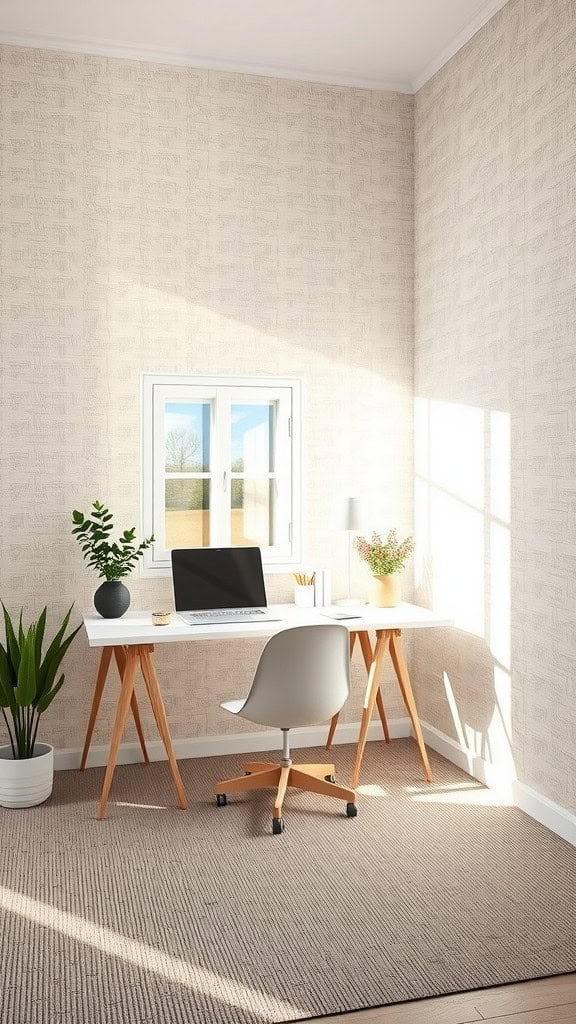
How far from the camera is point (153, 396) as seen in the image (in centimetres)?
399

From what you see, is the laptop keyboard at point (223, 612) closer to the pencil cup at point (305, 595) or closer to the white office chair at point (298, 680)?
the pencil cup at point (305, 595)

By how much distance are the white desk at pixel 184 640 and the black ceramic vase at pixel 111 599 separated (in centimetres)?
3

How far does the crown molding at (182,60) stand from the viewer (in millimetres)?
3791

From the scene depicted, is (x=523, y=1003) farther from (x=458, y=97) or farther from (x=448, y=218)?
(x=458, y=97)

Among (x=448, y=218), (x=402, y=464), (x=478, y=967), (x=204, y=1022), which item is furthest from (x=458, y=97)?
(x=204, y=1022)

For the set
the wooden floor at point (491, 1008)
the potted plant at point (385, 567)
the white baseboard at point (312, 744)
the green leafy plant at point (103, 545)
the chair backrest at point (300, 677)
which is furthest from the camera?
the potted plant at point (385, 567)

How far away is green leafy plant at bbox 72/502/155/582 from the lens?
372 cm

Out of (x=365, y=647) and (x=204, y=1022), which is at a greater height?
(x=365, y=647)

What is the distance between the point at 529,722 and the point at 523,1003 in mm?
1291

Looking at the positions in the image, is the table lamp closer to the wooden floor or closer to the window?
the window

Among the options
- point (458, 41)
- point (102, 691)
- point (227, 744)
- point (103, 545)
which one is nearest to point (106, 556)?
point (103, 545)

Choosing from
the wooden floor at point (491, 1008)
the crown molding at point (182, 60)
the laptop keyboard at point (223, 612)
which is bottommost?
the wooden floor at point (491, 1008)

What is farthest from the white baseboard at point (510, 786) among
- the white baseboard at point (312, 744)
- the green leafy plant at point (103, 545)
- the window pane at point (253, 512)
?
the green leafy plant at point (103, 545)

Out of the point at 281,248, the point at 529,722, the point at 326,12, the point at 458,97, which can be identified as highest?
the point at 326,12
